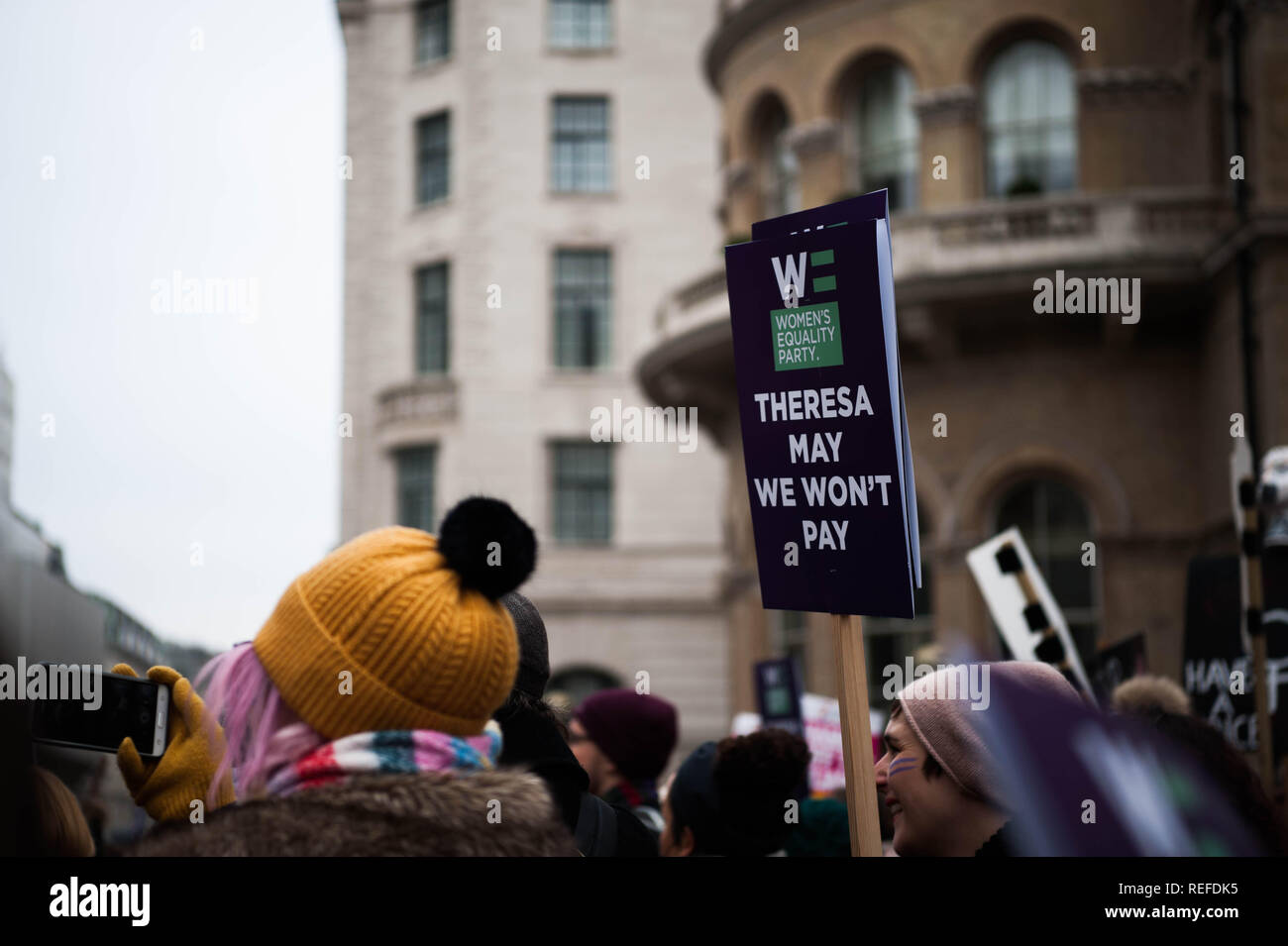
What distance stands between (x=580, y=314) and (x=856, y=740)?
101 feet

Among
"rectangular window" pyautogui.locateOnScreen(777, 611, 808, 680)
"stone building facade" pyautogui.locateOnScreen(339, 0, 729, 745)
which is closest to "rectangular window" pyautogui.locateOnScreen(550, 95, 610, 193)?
"stone building facade" pyautogui.locateOnScreen(339, 0, 729, 745)

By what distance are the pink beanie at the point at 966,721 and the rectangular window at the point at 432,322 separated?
3156cm

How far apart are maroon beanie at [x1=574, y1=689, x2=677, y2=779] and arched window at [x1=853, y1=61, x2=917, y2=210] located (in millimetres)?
16195

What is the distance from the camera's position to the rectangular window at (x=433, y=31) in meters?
35.9

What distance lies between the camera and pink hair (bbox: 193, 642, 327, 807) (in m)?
2.59

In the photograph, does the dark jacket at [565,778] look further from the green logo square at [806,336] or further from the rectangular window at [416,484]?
the rectangular window at [416,484]

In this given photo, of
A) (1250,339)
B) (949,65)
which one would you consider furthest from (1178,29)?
(1250,339)

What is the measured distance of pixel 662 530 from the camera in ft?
111

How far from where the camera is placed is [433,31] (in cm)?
3616

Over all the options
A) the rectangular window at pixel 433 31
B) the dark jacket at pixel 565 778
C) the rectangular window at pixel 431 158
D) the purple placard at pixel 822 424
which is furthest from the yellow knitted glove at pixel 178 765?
the rectangular window at pixel 433 31

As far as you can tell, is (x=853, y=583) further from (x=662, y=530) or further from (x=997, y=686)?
(x=662, y=530)

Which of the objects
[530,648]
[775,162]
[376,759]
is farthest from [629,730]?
[775,162]

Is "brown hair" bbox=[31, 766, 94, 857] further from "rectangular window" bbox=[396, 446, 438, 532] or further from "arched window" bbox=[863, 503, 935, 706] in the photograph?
"rectangular window" bbox=[396, 446, 438, 532]
